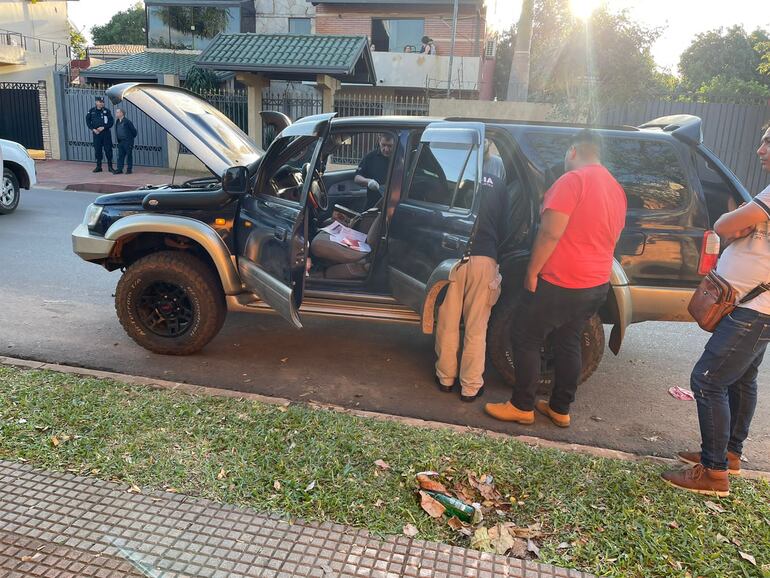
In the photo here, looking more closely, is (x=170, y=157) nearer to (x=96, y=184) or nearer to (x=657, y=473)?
(x=96, y=184)

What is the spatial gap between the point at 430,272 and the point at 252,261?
1.32 meters

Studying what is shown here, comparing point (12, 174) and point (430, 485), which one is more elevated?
point (12, 174)

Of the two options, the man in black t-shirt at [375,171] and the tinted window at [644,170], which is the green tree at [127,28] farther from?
the tinted window at [644,170]

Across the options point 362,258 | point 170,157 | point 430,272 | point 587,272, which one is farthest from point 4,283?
point 170,157

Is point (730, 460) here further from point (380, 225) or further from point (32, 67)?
point (32, 67)

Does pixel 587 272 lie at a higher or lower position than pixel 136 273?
higher

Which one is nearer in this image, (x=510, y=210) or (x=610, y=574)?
(x=610, y=574)

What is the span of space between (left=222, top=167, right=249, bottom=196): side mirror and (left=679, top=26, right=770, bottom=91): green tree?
38.3 metres

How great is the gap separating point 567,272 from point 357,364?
1.95 m

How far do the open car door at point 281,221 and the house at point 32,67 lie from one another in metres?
18.2

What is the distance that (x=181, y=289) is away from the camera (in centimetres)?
466

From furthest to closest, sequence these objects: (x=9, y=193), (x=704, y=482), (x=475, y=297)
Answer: (x=9, y=193), (x=475, y=297), (x=704, y=482)

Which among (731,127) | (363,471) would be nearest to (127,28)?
(731,127)

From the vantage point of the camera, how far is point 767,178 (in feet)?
44.8
